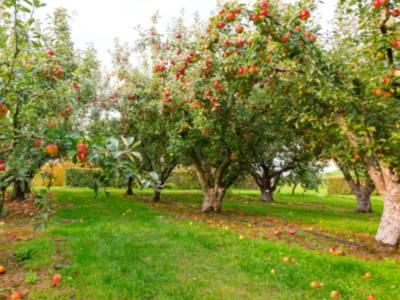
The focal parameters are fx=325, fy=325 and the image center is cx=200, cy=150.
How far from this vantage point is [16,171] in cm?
306

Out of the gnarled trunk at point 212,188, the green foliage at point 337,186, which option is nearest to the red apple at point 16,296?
the gnarled trunk at point 212,188

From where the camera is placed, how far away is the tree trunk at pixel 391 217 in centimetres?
720

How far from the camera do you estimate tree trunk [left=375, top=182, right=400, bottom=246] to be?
7195mm

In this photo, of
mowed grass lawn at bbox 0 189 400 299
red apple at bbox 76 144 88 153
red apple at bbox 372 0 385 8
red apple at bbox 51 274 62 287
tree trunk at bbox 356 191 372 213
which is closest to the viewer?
red apple at bbox 76 144 88 153

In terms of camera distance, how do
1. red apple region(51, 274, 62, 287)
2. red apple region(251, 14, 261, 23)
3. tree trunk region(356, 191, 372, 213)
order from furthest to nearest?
tree trunk region(356, 191, 372, 213), red apple region(251, 14, 261, 23), red apple region(51, 274, 62, 287)

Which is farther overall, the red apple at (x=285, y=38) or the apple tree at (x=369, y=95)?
the red apple at (x=285, y=38)

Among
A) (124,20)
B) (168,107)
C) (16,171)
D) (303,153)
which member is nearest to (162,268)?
(16,171)

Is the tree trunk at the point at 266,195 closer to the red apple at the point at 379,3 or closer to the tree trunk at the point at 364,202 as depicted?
the tree trunk at the point at 364,202

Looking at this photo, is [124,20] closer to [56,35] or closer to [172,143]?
[56,35]

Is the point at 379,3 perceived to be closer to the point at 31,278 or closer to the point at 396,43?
the point at 396,43

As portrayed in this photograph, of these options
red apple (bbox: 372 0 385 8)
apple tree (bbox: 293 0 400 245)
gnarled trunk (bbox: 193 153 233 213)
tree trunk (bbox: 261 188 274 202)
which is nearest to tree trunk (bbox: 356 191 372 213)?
tree trunk (bbox: 261 188 274 202)

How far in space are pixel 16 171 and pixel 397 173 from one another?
7.32 metres

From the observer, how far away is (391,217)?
736 centimetres

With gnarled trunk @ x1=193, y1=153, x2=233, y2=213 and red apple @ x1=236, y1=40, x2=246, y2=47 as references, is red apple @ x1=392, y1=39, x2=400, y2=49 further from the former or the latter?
gnarled trunk @ x1=193, y1=153, x2=233, y2=213
